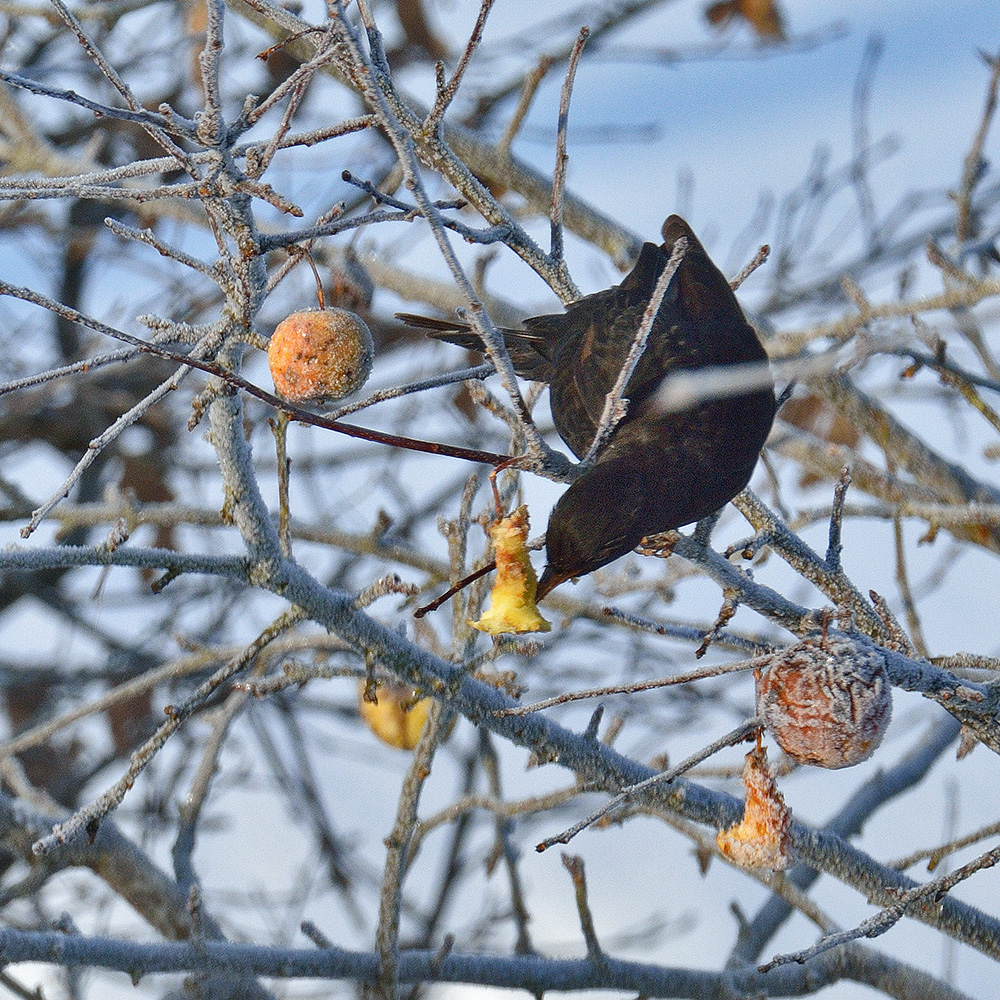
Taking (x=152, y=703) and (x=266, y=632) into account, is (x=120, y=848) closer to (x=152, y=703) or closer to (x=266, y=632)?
(x=266, y=632)

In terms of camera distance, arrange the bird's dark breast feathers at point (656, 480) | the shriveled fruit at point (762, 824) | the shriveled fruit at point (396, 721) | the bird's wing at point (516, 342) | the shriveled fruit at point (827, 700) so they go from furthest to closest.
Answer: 1. the shriveled fruit at point (396, 721)
2. the bird's wing at point (516, 342)
3. the bird's dark breast feathers at point (656, 480)
4. the shriveled fruit at point (762, 824)
5. the shriveled fruit at point (827, 700)

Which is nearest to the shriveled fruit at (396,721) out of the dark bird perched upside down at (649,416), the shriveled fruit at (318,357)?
the dark bird perched upside down at (649,416)

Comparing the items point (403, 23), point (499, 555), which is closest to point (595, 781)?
point (499, 555)

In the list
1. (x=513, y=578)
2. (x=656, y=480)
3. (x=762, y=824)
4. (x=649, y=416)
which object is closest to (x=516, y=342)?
(x=649, y=416)

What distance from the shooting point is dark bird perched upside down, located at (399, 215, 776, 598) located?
170 cm

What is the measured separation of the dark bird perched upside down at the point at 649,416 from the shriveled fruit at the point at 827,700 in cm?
36

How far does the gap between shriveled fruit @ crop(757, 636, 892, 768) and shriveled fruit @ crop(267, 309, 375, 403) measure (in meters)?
0.71

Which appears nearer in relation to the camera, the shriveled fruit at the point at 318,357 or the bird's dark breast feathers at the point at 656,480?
the shriveled fruit at the point at 318,357

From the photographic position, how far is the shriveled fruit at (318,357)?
1579 millimetres

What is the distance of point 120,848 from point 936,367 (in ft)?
7.30

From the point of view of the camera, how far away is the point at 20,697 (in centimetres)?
528

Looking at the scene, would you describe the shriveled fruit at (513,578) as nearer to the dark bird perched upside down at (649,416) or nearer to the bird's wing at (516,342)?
the dark bird perched upside down at (649,416)

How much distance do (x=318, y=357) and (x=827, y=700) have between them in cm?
83

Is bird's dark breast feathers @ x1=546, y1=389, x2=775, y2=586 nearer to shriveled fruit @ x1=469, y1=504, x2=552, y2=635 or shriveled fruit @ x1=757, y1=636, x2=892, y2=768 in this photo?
shriveled fruit @ x1=469, y1=504, x2=552, y2=635
